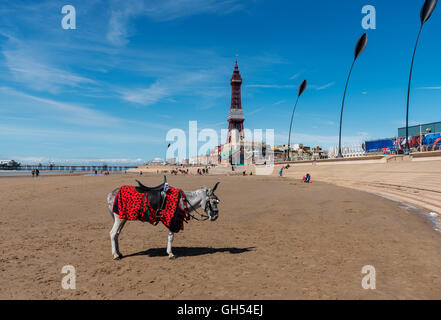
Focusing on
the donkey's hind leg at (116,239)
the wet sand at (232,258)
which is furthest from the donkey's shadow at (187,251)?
the donkey's hind leg at (116,239)

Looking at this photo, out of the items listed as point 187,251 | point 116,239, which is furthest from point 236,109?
point 116,239

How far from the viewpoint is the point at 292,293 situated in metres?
4.73

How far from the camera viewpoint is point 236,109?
160875 mm

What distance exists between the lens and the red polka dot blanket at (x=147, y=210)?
6590mm

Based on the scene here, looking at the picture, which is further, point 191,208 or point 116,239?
point 191,208

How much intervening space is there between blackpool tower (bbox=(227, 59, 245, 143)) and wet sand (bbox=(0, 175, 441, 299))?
151 m

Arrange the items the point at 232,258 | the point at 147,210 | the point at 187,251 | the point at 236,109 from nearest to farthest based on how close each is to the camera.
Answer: the point at 147,210 < the point at 232,258 < the point at 187,251 < the point at 236,109

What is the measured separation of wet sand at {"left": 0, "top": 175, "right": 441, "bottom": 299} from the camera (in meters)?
4.88

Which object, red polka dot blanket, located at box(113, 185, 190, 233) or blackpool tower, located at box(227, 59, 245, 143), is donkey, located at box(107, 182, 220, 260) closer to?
red polka dot blanket, located at box(113, 185, 190, 233)

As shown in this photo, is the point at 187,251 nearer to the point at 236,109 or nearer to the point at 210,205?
the point at 210,205

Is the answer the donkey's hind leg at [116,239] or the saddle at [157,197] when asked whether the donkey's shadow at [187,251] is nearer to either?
the donkey's hind leg at [116,239]

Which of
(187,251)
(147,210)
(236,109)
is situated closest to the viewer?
(147,210)

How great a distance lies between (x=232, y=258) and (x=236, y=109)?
158404 millimetres
